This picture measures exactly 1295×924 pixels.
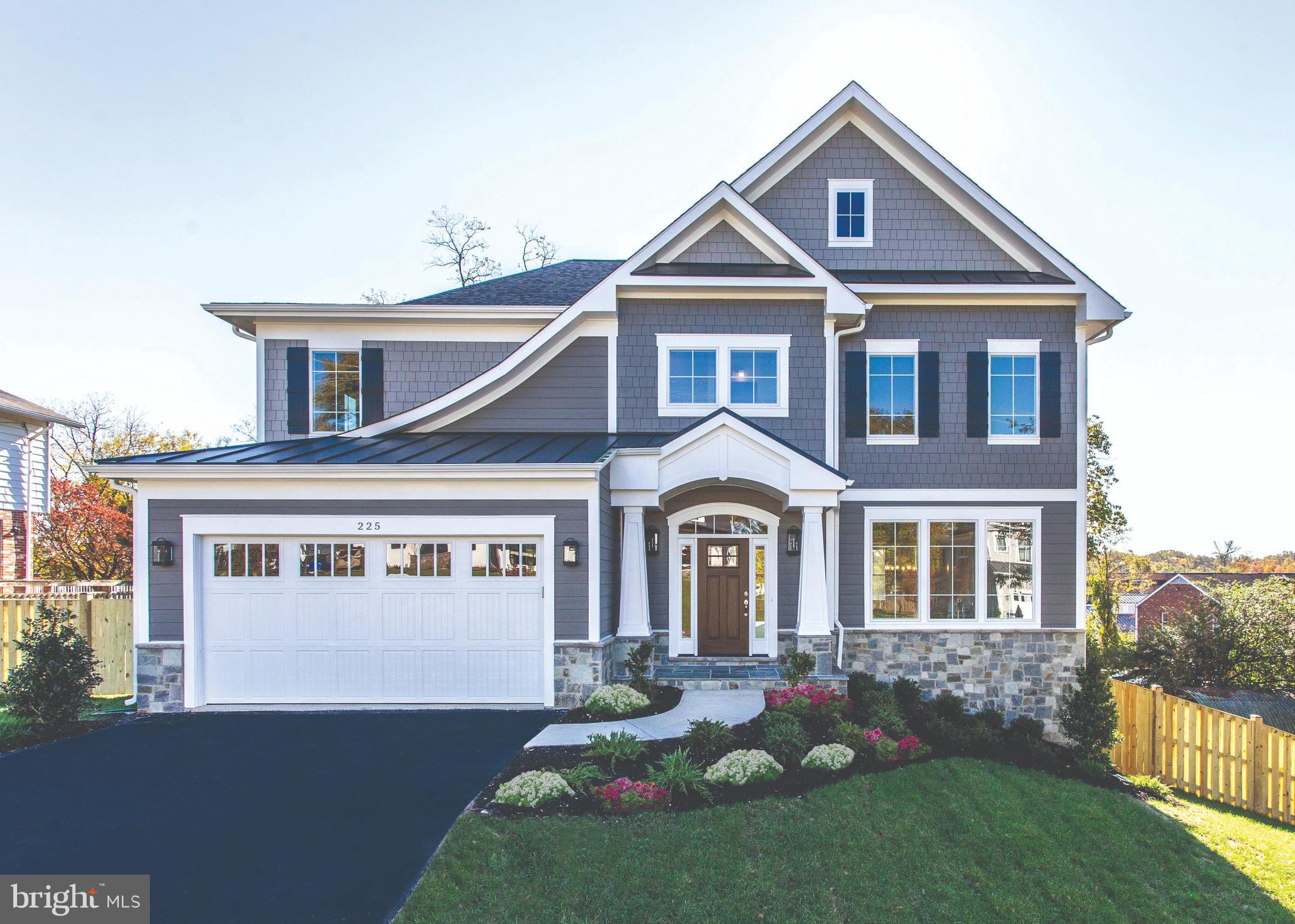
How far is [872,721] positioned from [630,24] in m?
11.4

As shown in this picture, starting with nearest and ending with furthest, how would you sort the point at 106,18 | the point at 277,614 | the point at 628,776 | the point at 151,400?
the point at 628,776 < the point at 277,614 < the point at 106,18 < the point at 151,400

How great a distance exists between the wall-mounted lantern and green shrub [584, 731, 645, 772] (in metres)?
5.90

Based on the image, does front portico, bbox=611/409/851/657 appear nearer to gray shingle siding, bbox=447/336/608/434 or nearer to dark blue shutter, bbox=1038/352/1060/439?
gray shingle siding, bbox=447/336/608/434

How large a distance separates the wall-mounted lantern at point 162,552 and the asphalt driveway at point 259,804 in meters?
1.90

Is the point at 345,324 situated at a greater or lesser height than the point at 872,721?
greater

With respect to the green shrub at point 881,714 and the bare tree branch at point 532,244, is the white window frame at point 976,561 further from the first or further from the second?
the bare tree branch at point 532,244

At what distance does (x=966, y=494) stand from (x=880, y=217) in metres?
4.93

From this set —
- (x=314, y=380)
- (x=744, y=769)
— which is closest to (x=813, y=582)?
(x=744, y=769)

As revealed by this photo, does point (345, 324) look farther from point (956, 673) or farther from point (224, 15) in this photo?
point (956, 673)

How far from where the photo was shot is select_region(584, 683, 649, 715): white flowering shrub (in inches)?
343

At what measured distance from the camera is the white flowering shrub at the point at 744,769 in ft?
21.8

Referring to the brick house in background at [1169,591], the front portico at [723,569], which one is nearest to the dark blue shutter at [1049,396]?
the front portico at [723,569]

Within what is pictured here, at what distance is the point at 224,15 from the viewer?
12.5 m

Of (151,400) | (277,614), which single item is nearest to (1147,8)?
(277,614)
